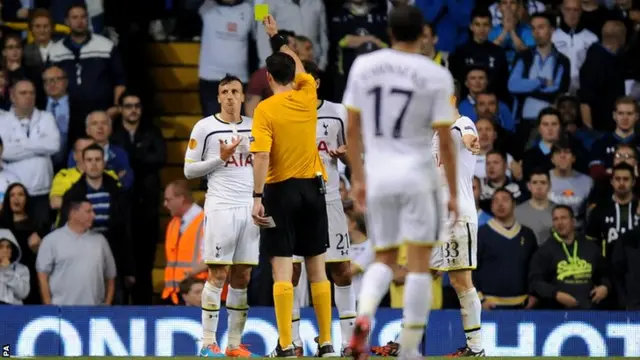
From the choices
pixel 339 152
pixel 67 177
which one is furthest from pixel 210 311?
pixel 67 177

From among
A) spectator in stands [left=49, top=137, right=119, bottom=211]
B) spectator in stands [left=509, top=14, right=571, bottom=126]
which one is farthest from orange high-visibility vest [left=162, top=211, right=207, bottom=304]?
spectator in stands [left=509, top=14, right=571, bottom=126]

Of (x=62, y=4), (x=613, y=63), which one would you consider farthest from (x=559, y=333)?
(x=62, y=4)

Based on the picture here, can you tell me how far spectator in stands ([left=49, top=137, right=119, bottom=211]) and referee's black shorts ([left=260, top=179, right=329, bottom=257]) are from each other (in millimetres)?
5572

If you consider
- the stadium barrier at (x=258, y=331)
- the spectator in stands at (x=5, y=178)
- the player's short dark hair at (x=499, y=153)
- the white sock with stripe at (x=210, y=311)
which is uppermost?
the player's short dark hair at (x=499, y=153)

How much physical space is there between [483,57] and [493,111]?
0.83m

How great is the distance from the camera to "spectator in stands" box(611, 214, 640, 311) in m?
17.2

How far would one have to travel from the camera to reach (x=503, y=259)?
17.2 meters

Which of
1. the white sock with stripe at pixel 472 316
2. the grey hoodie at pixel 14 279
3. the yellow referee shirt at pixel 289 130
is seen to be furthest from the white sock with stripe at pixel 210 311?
the grey hoodie at pixel 14 279

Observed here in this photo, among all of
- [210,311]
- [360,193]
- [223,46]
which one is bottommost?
[210,311]

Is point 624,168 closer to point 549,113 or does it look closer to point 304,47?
point 549,113

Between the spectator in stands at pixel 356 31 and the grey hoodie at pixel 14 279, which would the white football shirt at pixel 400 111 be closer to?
the grey hoodie at pixel 14 279

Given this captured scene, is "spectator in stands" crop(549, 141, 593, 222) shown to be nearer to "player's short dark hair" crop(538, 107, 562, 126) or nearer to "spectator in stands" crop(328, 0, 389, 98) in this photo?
"player's short dark hair" crop(538, 107, 562, 126)

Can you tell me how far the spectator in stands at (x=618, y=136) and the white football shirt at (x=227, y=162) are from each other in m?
5.57

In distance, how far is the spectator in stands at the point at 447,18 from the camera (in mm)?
20094
